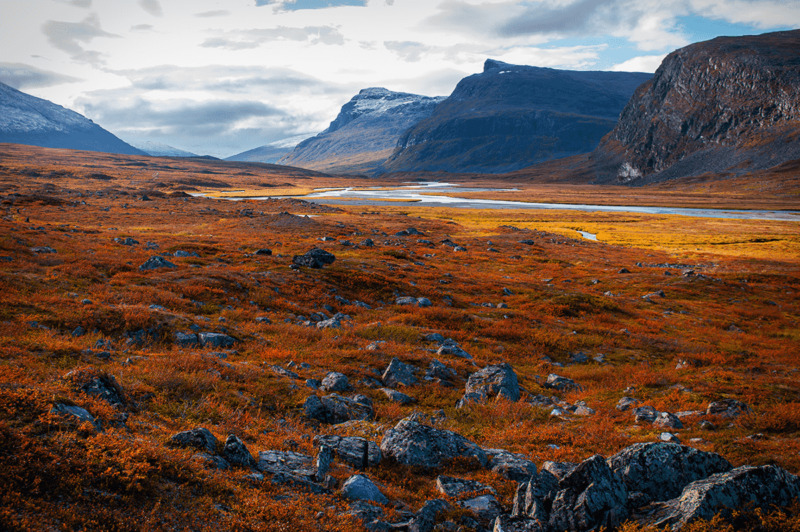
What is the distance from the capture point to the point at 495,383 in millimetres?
14453

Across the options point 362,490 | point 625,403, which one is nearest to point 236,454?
point 362,490

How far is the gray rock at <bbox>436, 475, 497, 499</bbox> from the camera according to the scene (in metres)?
8.40

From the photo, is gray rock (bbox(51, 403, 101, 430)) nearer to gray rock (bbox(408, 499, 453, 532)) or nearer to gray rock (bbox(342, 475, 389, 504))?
gray rock (bbox(342, 475, 389, 504))

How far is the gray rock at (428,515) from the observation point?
7.10m

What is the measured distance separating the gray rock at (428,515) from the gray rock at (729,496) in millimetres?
3571

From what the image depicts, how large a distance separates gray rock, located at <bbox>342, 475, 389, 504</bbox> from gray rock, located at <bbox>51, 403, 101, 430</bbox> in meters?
4.71

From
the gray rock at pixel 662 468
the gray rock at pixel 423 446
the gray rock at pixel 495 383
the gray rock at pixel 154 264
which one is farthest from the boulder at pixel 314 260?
the gray rock at pixel 662 468

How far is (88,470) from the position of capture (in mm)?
6121

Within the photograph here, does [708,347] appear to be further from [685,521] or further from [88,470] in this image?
[88,470]

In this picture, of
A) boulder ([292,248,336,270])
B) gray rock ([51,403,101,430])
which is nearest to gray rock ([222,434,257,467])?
gray rock ([51,403,101,430])

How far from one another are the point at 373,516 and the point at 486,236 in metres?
69.7

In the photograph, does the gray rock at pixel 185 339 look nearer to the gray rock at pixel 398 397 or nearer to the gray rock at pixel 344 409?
the gray rock at pixel 344 409

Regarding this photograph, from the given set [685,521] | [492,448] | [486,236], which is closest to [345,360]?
[492,448]

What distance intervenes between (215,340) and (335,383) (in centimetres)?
538
